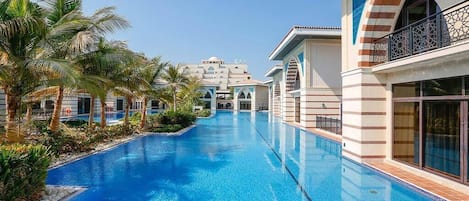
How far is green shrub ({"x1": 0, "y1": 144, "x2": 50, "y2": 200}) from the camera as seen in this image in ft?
14.8

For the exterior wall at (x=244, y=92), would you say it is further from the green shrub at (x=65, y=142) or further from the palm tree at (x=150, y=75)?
the green shrub at (x=65, y=142)

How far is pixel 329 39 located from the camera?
17.3 m

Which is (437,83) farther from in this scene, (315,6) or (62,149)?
(315,6)

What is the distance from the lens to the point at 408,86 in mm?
7730

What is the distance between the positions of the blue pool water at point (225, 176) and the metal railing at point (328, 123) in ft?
17.5

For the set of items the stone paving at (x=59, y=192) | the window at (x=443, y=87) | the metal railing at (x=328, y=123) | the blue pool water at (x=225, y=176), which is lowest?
the blue pool water at (x=225, y=176)

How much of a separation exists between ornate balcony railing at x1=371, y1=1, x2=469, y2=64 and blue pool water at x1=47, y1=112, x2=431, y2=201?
10.6ft

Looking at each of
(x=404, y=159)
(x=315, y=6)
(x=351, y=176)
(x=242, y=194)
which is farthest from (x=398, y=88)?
(x=315, y=6)

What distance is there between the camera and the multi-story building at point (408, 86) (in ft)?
20.0

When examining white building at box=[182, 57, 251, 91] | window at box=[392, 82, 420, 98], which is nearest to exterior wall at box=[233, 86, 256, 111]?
white building at box=[182, 57, 251, 91]

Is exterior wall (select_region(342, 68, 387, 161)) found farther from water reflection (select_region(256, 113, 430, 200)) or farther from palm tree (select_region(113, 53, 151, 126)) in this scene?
palm tree (select_region(113, 53, 151, 126))

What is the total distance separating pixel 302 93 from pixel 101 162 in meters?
12.7

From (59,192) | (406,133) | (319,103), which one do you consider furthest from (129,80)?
(406,133)

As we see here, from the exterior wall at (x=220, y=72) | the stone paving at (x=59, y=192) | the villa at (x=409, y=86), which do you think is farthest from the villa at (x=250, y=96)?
the stone paving at (x=59, y=192)
